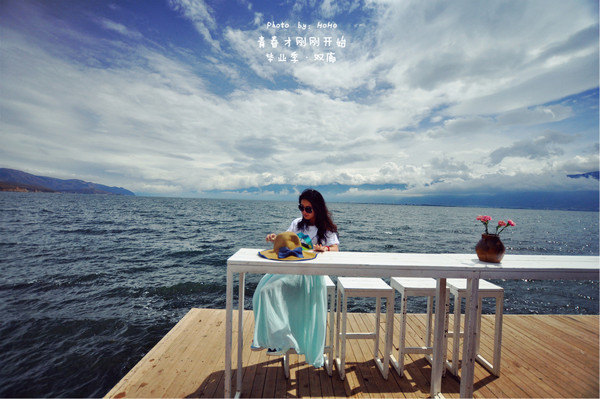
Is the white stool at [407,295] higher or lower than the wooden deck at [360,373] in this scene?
higher

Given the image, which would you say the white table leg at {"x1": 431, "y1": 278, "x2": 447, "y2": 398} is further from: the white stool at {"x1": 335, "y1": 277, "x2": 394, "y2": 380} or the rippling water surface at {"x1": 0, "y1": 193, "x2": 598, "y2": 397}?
the rippling water surface at {"x1": 0, "y1": 193, "x2": 598, "y2": 397}

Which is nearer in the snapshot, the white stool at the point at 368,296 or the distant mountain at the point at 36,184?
the white stool at the point at 368,296

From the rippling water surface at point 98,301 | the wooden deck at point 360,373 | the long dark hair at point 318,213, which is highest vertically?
the long dark hair at point 318,213

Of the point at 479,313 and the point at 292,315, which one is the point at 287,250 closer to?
the point at 292,315

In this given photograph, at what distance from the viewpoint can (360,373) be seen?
2.46 metres

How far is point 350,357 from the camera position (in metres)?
2.72

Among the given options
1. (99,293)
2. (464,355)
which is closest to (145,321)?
(99,293)

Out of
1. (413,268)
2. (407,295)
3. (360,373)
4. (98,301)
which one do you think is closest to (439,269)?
(413,268)

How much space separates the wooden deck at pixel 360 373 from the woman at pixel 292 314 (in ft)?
1.21

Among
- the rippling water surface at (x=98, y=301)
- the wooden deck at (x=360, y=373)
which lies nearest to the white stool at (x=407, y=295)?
the wooden deck at (x=360, y=373)

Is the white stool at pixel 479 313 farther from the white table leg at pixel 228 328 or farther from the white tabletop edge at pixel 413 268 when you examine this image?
the white table leg at pixel 228 328

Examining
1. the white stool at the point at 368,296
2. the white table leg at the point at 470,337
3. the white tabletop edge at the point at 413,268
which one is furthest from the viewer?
the white stool at the point at 368,296

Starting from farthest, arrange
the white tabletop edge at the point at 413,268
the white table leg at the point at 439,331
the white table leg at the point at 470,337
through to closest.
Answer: the white table leg at the point at 439,331 → the white table leg at the point at 470,337 → the white tabletop edge at the point at 413,268

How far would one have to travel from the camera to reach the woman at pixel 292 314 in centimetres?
216
